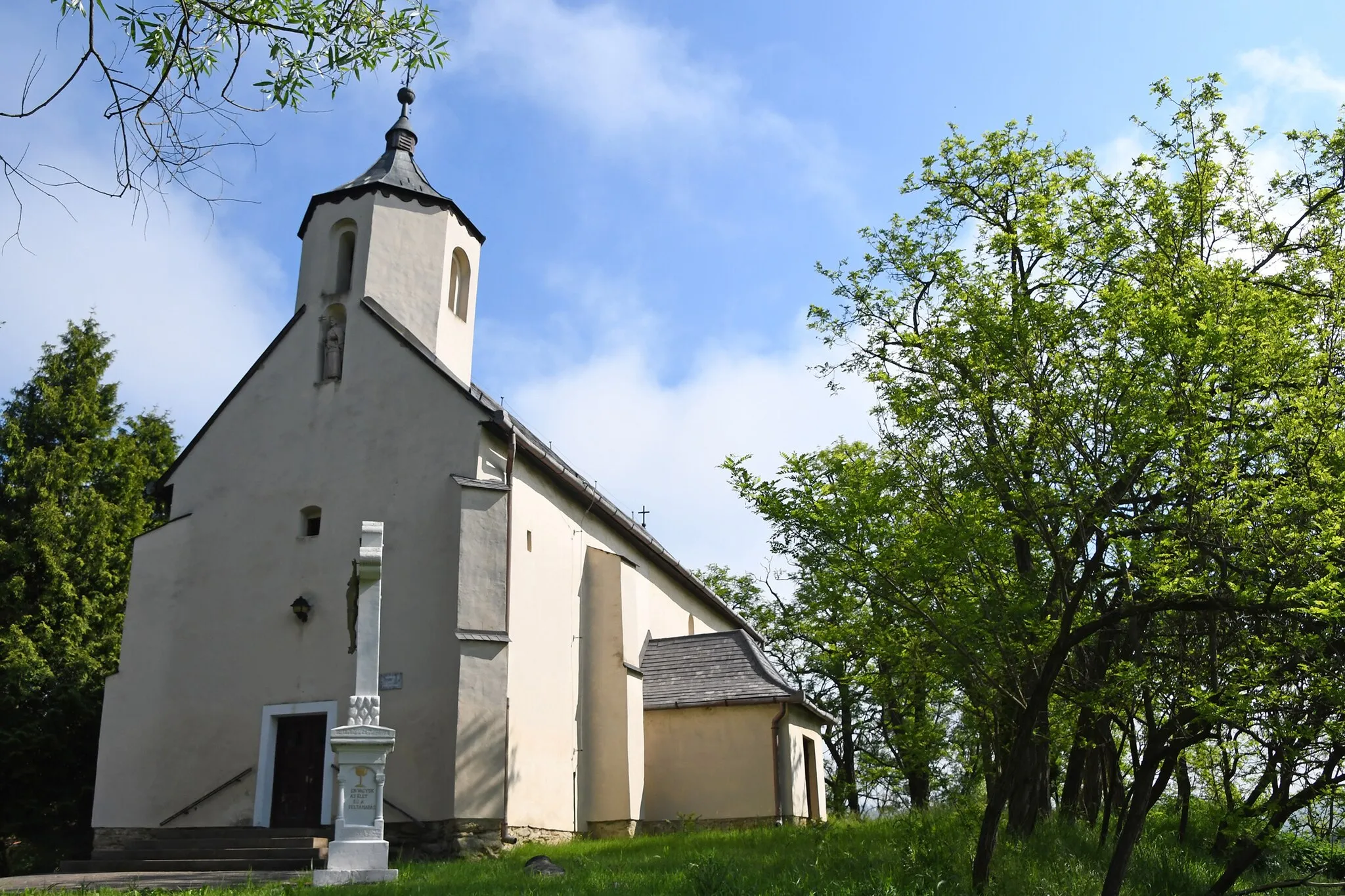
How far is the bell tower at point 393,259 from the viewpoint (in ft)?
65.3

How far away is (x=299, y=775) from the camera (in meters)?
16.7

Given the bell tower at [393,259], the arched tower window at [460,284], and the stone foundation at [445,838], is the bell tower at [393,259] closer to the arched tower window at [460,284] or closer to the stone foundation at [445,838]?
the arched tower window at [460,284]

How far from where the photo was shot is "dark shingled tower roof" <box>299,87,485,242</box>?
811 inches

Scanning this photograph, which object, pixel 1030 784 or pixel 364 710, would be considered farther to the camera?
pixel 1030 784

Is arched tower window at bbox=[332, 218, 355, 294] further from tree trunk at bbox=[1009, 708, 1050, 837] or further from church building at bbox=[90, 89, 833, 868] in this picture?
tree trunk at bbox=[1009, 708, 1050, 837]

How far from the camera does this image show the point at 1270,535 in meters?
9.02

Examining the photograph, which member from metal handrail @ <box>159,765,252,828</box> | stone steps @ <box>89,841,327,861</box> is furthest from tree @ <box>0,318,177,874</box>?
stone steps @ <box>89,841,327,861</box>

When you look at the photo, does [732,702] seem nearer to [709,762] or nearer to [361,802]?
[709,762]

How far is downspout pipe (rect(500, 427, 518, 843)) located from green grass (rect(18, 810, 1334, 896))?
19.8 inches

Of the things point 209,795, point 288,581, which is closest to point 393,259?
point 288,581

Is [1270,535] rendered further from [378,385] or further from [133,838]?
[133,838]

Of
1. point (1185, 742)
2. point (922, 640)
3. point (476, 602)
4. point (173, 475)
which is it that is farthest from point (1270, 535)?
point (173, 475)

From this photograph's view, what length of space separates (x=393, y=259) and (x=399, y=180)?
2030mm

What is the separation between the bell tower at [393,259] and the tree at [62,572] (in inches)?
297
